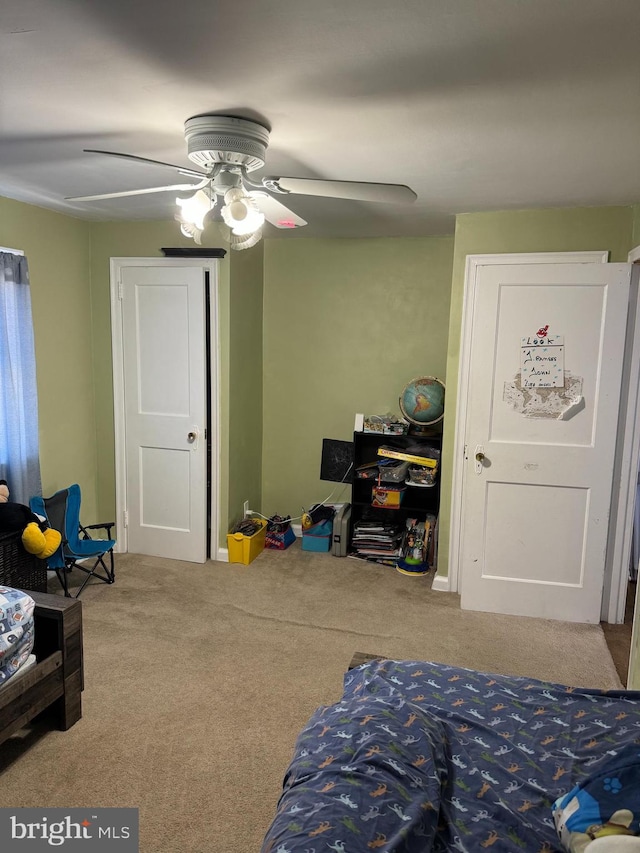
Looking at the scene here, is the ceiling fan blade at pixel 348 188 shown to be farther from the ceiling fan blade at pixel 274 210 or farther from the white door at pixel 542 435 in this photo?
the white door at pixel 542 435

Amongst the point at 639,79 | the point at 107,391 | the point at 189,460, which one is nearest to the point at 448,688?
the point at 639,79

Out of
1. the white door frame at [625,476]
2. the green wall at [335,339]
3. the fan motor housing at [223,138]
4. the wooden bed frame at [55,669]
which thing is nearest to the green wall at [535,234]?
the white door frame at [625,476]

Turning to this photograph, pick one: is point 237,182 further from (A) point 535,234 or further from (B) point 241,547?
(B) point 241,547

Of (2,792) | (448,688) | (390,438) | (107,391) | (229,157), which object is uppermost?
(229,157)

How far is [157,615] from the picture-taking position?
11.7 ft

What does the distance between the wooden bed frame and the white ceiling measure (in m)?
1.91

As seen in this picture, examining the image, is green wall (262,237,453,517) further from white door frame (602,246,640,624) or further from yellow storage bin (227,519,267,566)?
white door frame (602,246,640,624)

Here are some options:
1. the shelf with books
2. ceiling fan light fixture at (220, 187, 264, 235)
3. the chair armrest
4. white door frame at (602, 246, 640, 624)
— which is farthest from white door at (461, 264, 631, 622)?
the chair armrest

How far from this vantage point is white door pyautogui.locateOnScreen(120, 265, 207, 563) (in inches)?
167

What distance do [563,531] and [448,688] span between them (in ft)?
6.49

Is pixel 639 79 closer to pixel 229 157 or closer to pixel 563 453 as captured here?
pixel 229 157

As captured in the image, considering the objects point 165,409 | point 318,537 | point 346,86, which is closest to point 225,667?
point 318,537

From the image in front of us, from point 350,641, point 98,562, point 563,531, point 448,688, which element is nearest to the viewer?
point 448,688

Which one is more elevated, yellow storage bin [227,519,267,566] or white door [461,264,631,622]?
white door [461,264,631,622]
